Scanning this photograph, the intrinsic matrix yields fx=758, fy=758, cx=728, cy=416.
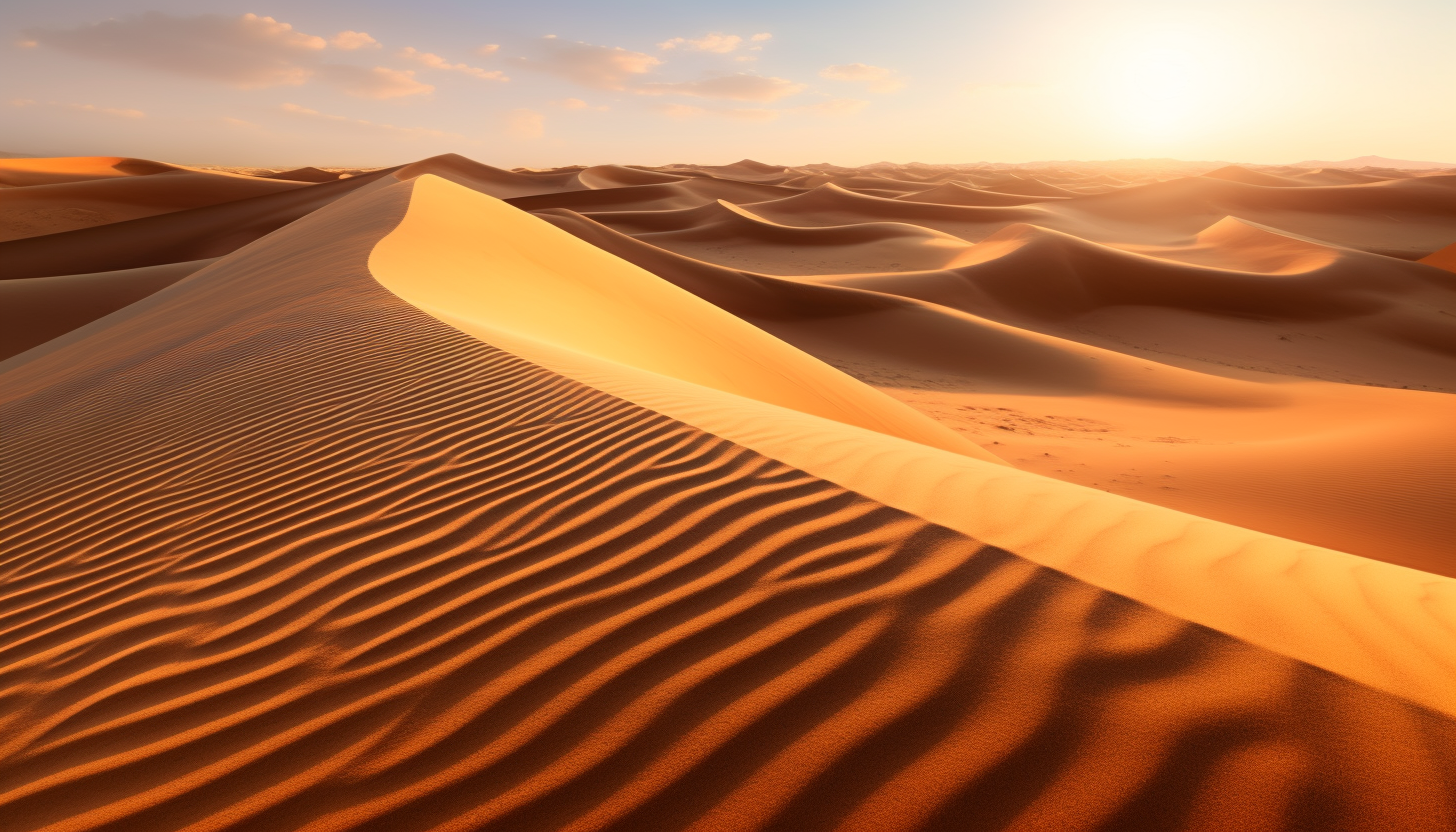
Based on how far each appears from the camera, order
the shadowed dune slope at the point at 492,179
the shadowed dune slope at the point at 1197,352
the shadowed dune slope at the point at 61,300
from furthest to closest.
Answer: the shadowed dune slope at the point at 492,179, the shadowed dune slope at the point at 61,300, the shadowed dune slope at the point at 1197,352

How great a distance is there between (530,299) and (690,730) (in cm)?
684

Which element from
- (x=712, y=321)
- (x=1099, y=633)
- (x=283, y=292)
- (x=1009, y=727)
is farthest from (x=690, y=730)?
(x=712, y=321)

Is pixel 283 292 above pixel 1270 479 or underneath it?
above

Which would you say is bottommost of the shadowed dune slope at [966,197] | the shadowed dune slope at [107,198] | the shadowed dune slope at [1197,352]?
the shadowed dune slope at [1197,352]

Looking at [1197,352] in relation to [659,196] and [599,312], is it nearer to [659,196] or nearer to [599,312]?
[599,312]

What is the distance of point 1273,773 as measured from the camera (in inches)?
50.9

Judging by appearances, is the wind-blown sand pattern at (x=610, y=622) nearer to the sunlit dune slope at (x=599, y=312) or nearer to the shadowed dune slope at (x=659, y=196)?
the sunlit dune slope at (x=599, y=312)

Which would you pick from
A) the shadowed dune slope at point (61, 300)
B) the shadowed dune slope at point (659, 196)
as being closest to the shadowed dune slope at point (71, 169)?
the shadowed dune slope at point (659, 196)

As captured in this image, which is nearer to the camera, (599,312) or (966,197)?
(599,312)

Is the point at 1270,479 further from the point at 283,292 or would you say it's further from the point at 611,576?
the point at 283,292

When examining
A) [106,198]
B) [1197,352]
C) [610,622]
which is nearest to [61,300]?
[610,622]

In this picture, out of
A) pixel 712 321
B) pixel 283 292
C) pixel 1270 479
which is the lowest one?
pixel 1270 479

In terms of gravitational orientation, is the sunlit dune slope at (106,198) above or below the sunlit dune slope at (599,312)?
above

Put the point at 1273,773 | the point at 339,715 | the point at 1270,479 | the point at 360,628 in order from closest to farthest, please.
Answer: the point at 1273,773, the point at 339,715, the point at 360,628, the point at 1270,479
